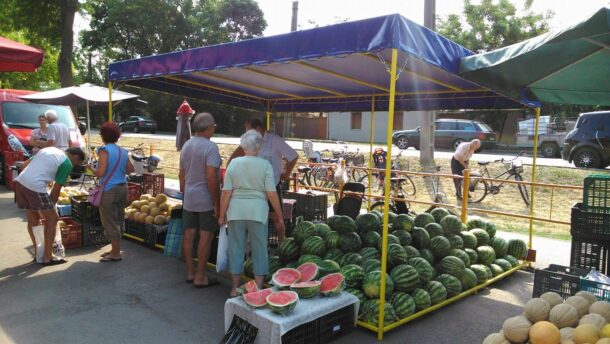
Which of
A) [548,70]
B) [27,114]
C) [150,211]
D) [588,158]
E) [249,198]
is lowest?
[150,211]

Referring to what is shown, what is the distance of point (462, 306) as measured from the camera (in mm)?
5074

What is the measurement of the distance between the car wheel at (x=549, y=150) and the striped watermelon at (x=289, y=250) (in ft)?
62.9

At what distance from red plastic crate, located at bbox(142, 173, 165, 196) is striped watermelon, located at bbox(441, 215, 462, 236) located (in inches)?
205

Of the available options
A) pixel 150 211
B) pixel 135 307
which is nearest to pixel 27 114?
pixel 150 211

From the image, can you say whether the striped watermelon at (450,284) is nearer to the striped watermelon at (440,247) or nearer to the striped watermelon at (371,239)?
the striped watermelon at (440,247)

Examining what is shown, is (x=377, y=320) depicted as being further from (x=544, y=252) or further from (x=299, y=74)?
(x=544, y=252)

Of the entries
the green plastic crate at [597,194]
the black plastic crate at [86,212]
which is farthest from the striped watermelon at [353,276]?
the black plastic crate at [86,212]

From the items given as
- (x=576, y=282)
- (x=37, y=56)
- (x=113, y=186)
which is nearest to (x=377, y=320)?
(x=576, y=282)

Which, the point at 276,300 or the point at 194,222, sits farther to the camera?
the point at 194,222

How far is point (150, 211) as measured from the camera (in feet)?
23.1

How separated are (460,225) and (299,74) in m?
2.99

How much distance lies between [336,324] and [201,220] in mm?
2036

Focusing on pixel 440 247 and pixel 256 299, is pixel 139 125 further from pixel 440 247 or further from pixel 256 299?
pixel 256 299

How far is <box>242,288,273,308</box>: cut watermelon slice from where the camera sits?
12.3 feet
